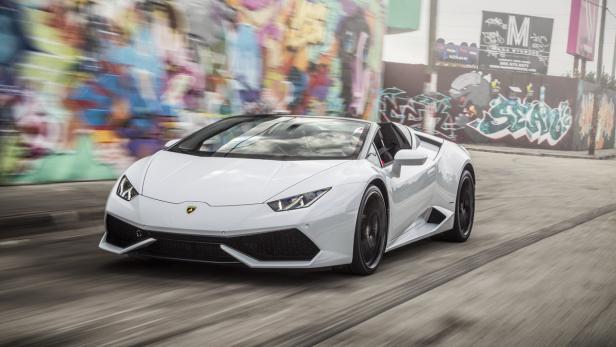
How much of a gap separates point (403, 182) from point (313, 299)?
1.85m

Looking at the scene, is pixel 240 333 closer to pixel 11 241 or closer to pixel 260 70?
pixel 11 241

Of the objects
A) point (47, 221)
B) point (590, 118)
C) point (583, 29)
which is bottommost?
point (590, 118)

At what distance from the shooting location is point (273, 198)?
560 centimetres

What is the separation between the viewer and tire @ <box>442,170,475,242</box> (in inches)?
324

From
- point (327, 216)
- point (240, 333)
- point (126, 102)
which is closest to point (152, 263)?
point (327, 216)

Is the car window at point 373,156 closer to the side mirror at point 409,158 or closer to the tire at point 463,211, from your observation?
the side mirror at point 409,158

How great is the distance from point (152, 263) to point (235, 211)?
104cm

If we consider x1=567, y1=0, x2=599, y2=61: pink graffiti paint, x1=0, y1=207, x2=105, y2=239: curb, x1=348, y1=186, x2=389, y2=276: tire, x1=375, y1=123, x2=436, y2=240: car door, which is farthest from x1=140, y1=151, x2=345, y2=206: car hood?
x1=567, y1=0, x2=599, y2=61: pink graffiti paint

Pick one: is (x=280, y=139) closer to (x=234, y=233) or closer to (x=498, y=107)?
(x=234, y=233)

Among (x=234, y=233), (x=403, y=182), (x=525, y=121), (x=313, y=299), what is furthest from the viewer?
(x=525, y=121)

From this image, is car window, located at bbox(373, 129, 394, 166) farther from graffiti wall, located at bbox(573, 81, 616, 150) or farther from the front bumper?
graffiti wall, located at bbox(573, 81, 616, 150)

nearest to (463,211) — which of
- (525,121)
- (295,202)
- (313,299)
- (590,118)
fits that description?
(295,202)

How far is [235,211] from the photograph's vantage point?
551cm

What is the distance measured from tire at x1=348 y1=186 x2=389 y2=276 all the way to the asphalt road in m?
0.10
